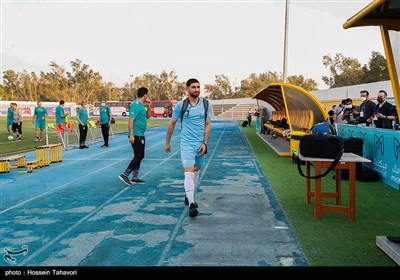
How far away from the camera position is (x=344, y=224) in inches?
221

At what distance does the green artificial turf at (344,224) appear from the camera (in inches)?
170

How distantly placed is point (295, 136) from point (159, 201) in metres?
6.94

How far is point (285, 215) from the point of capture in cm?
607

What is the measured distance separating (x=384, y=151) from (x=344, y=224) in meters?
4.03

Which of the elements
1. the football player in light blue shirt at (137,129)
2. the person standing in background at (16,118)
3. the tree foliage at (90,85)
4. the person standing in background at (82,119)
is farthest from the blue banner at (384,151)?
the tree foliage at (90,85)

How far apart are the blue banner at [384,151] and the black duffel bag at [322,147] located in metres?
3.17

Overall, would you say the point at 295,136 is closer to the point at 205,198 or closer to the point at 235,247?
the point at 205,198

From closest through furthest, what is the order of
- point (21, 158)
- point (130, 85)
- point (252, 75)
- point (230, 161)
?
point (21, 158), point (230, 161), point (252, 75), point (130, 85)

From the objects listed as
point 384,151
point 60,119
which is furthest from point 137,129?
point 60,119

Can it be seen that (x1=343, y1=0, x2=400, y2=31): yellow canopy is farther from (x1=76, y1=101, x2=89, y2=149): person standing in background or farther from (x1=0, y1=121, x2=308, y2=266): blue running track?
(x1=76, y1=101, x2=89, y2=149): person standing in background

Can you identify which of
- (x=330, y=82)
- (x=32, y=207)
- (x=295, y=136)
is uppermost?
(x=330, y=82)
